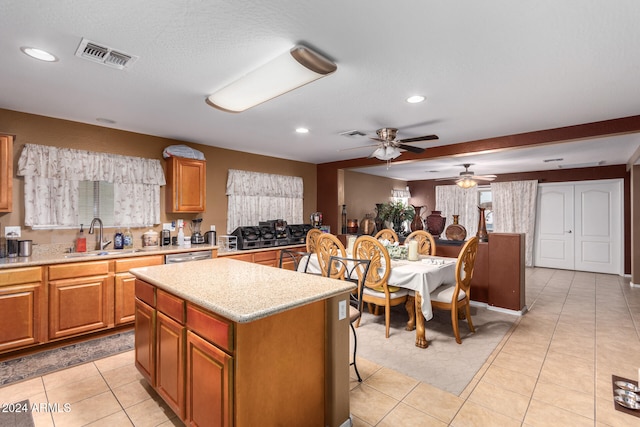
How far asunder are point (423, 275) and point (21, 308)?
373 cm

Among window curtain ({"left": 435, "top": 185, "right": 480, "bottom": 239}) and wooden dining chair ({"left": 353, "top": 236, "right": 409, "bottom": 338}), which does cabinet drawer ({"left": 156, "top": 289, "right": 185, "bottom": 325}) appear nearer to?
wooden dining chair ({"left": 353, "top": 236, "right": 409, "bottom": 338})

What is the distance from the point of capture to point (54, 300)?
9.73 feet

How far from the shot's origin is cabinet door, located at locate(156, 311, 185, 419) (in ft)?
5.88

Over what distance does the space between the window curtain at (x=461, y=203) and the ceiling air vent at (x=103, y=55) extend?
7.80 metres

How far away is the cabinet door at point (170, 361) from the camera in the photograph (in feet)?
5.88

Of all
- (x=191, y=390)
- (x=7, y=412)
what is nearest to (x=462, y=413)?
(x=191, y=390)

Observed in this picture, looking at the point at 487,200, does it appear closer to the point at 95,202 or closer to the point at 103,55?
the point at 95,202

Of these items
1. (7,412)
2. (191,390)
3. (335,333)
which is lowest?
(7,412)

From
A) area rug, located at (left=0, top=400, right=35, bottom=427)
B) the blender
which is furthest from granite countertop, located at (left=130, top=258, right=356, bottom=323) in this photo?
the blender

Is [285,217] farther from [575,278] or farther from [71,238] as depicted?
[575,278]

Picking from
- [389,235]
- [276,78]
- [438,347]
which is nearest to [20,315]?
[276,78]

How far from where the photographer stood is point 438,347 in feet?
9.91

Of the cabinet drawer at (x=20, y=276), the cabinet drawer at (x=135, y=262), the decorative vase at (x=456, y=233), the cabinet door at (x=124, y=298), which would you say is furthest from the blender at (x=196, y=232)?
the decorative vase at (x=456, y=233)

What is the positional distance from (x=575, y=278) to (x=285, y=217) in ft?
19.3
